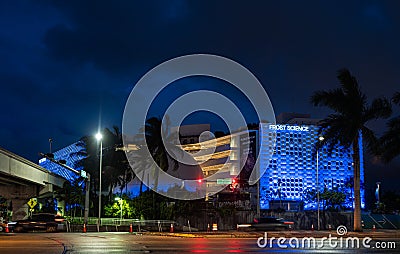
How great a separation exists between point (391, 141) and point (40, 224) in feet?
94.9

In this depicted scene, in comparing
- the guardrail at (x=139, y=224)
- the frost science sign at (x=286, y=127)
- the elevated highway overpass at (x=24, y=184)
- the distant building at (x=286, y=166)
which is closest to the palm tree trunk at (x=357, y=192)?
the guardrail at (x=139, y=224)

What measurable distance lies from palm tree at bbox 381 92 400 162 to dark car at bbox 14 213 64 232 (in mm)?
27340

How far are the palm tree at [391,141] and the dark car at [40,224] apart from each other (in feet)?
89.7

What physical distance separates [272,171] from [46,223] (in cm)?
6314

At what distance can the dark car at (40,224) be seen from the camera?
4622 cm

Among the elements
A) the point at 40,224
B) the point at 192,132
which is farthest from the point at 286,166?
the point at 40,224

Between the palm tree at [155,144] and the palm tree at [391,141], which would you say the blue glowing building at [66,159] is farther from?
the palm tree at [391,141]

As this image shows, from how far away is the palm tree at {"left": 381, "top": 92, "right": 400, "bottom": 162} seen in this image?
138 ft

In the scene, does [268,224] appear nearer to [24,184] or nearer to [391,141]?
[391,141]

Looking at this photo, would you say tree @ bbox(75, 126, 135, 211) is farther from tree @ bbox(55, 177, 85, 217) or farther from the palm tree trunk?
the palm tree trunk

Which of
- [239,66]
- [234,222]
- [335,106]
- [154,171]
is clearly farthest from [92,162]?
[335,106]

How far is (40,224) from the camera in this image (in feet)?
153

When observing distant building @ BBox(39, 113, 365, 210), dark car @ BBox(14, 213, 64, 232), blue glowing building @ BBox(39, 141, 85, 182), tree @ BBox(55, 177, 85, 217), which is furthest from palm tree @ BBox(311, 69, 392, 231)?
blue glowing building @ BBox(39, 141, 85, 182)

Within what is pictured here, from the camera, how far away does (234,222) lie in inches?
2276
